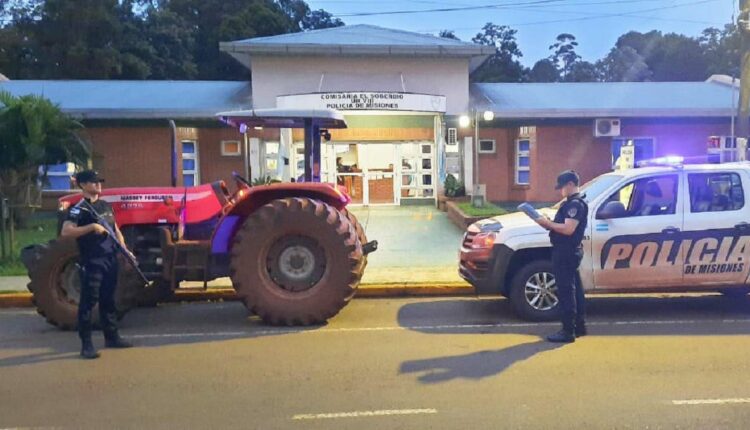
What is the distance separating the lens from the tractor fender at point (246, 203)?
8289 millimetres

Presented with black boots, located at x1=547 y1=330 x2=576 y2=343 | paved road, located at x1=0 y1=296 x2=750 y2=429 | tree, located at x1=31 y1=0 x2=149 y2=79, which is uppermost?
tree, located at x1=31 y1=0 x2=149 y2=79

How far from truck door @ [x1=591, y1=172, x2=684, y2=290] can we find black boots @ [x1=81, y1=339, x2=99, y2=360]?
18.0 feet

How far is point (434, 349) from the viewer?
7109mm

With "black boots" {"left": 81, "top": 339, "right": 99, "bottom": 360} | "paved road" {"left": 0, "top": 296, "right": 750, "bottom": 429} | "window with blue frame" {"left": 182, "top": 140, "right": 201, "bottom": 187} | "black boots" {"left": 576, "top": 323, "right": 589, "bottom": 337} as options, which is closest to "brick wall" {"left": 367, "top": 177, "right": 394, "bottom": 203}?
"window with blue frame" {"left": 182, "top": 140, "right": 201, "bottom": 187}

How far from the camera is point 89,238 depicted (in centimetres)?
688

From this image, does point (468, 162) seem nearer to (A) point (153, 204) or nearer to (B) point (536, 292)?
(B) point (536, 292)

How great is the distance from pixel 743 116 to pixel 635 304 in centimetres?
644

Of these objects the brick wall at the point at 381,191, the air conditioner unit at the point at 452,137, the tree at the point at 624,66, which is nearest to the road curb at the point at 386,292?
the air conditioner unit at the point at 452,137

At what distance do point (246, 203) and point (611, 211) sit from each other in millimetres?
4224

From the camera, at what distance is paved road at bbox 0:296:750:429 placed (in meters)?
5.17

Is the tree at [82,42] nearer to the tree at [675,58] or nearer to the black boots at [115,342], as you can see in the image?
the black boots at [115,342]

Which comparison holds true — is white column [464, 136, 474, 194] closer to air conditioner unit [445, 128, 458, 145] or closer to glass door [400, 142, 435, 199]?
air conditioner unit [445, 128, 458, 145]

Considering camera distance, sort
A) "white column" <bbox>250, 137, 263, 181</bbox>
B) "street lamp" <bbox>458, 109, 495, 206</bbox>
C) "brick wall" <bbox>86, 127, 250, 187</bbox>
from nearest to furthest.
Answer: "street lamp" <bbox>458, 109, 495, 206</bbox>, "white column" <bbox>250, 137, 263, 181</bbox>, "brick wall" <bbox>86, 127, 250, 187</bbox>

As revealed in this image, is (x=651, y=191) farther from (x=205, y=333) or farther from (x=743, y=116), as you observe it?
(x=743, y=116)
